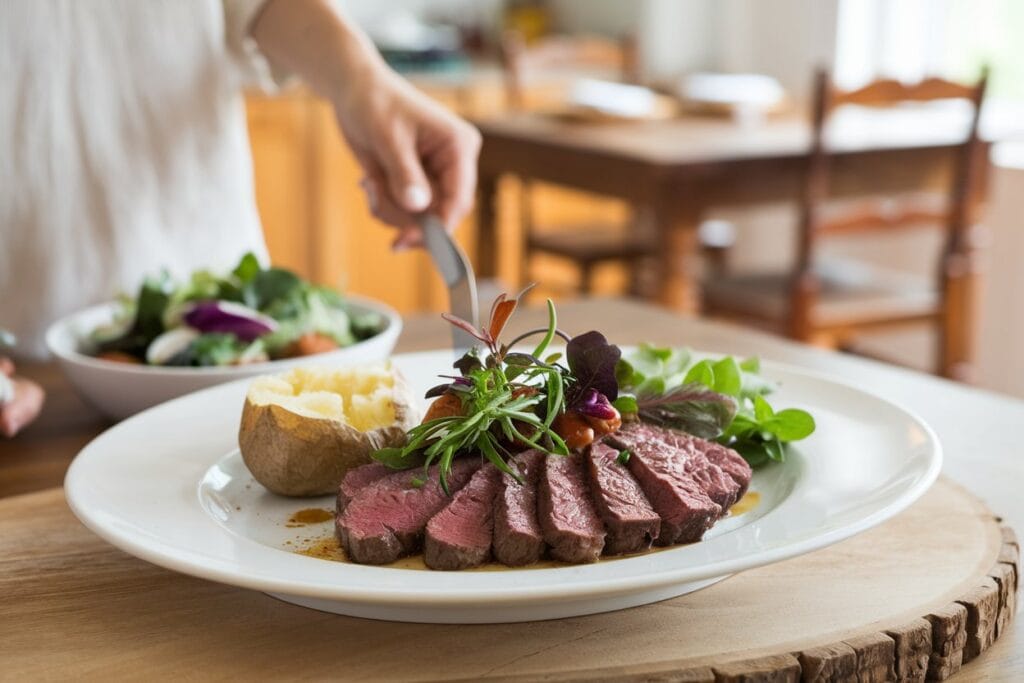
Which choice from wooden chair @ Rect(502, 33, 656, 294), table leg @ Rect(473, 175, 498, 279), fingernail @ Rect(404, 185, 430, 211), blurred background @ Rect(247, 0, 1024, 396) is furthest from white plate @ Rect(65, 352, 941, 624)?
wooden chair @ Rect(502, 33, 656, 294)

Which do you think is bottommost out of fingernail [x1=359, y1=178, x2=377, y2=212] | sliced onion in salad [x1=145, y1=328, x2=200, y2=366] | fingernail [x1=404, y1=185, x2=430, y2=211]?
sliced onion in salad [x1=145, y1=328, x2=200, y2=366]

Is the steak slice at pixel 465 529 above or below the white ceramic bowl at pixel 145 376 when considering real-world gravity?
above

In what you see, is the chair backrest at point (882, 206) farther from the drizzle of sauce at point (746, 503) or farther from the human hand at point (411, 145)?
the drizzle of sauce at point (746, 503)

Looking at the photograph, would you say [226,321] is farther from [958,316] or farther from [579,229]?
[579,229]

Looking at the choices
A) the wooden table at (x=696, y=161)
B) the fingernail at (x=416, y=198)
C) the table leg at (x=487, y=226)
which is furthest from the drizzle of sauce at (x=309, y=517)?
the table leg at (x=487, y=226)

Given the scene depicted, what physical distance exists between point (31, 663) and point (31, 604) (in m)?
0.09

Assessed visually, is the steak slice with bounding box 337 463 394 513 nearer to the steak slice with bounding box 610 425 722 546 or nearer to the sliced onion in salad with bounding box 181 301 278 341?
the steak slice with bounding box 610 425 722 546

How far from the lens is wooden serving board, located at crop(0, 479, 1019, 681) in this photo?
0.74 metres

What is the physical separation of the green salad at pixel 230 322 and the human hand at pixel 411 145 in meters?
0.18

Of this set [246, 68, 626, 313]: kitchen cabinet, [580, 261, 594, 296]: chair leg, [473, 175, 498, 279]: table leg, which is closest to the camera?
[473, 175, 498, 279]: table leg

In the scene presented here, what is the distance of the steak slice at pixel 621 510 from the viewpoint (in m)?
0.79

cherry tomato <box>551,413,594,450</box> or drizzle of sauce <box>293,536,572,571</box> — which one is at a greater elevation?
cherry tomato <box>551,413,594,450</box>

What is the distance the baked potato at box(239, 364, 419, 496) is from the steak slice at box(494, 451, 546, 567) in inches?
5.3

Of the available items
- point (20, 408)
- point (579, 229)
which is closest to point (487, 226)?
point (579, 229)
